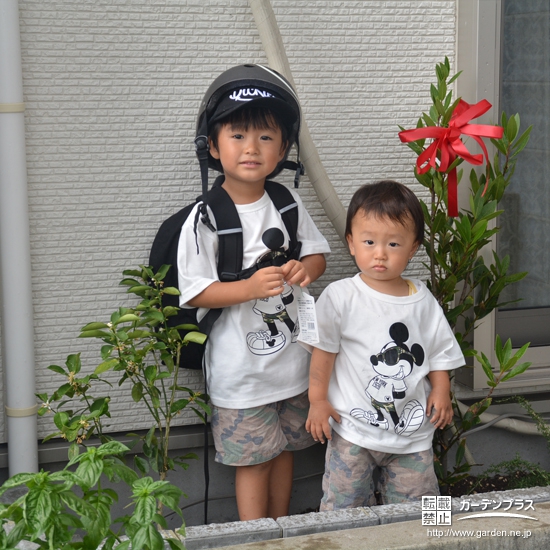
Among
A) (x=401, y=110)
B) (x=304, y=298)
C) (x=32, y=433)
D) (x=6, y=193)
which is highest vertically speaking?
(x=401, y=110)

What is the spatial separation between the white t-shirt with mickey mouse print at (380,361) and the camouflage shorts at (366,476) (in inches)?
1.8

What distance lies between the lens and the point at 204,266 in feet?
8.27

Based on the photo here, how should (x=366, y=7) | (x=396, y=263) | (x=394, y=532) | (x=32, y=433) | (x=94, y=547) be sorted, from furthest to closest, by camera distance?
(x=366, y=7), (x=32, y=433), (x=396, y=263), (x=394, y=532), (x=94, y=547)

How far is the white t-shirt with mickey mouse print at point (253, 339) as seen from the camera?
259 cm

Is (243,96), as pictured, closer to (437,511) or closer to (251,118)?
(251,118)

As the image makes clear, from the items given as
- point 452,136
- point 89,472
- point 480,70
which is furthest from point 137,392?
point 480,70

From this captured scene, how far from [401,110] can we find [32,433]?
192 cm

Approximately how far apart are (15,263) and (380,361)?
1.33m

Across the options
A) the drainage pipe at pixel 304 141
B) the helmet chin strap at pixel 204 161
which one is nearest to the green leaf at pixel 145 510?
the helmet chin strap at pixel 204 161

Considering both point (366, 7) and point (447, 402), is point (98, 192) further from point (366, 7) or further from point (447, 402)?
point (447, 402)

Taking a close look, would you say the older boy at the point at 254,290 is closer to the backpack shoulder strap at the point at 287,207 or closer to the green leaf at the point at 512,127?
the backpack shoulder strap at the point at 287,207

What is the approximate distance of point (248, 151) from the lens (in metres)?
2.48

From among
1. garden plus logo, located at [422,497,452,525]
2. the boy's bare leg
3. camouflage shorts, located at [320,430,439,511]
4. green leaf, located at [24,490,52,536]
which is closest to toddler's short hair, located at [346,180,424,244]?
camouflage shorts, located at [320,430,439,511]

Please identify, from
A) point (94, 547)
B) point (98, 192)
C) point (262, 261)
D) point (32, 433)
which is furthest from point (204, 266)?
point (94, 547)
